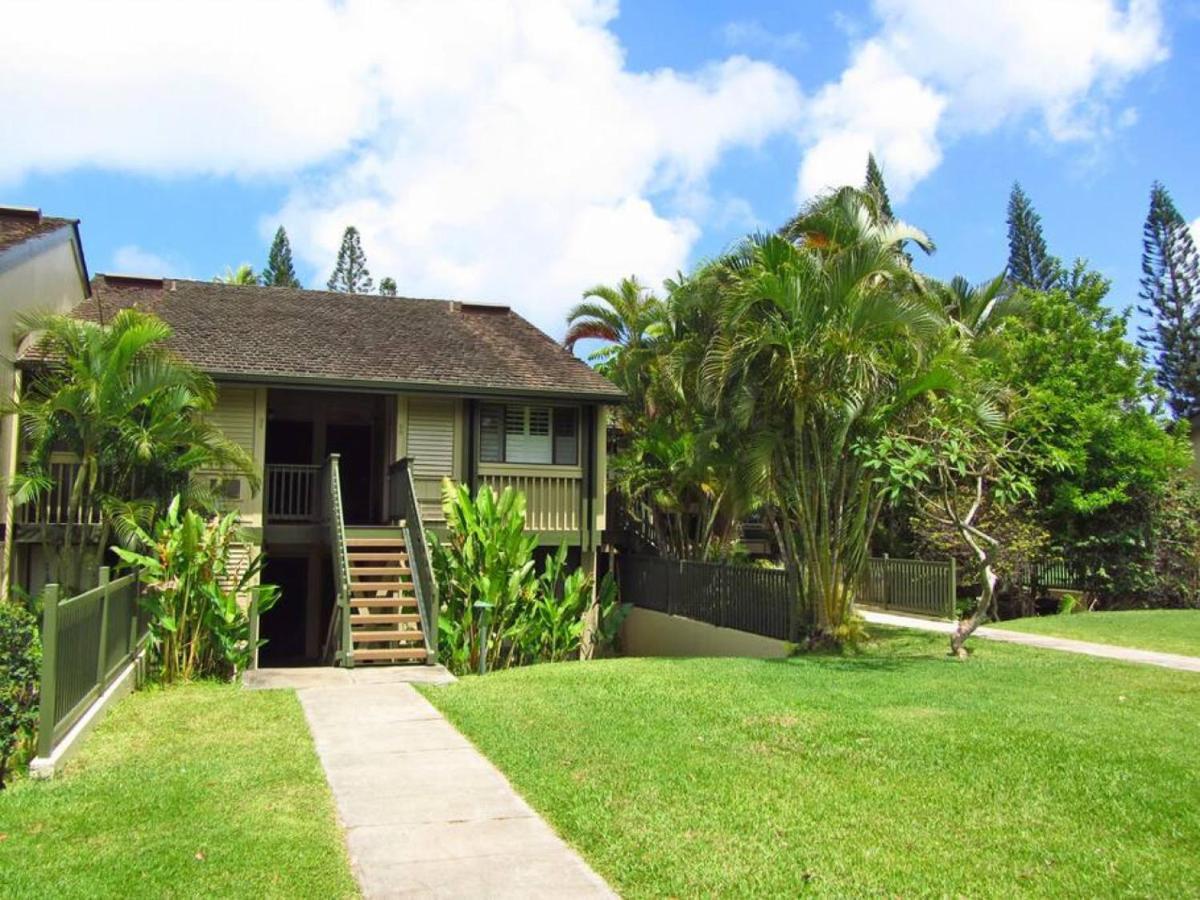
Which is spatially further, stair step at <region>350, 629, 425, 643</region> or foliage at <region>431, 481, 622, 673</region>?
foliage at <region>431, 481, 622, 673</region>

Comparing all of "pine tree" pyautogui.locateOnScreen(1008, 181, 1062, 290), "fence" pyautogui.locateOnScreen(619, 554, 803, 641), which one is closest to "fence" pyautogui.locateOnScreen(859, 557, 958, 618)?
"fence" pyautogui.locateOnScreen(619, 554, 803, 641)

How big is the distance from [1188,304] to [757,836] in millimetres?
45585

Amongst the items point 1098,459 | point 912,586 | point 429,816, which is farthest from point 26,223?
point 1098,459

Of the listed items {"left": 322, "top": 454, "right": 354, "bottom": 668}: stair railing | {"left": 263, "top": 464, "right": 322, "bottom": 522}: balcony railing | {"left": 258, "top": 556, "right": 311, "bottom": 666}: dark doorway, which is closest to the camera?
Result: {"left": 322, "top": 454, "right": 354, "bottom": 668}: stair railing

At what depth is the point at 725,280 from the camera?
14.7 meters

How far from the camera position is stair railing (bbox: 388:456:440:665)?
12.9 m

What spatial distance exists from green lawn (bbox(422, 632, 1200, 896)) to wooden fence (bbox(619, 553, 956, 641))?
11.8 ft

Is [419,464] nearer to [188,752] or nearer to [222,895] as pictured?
[188,752]

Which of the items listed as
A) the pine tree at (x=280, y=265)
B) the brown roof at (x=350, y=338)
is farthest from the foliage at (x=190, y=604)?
the pine tree at (x=280, y=265)

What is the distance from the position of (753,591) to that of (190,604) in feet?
26.8

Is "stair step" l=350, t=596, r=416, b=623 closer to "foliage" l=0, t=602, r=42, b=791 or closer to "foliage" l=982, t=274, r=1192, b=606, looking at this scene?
"foliage" l=0, t=602, r=42, b=791

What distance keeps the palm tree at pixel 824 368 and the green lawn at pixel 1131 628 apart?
439cm

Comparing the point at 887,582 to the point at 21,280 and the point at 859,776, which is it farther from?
the point at 21,280

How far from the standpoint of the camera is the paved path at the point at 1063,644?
12.9m
